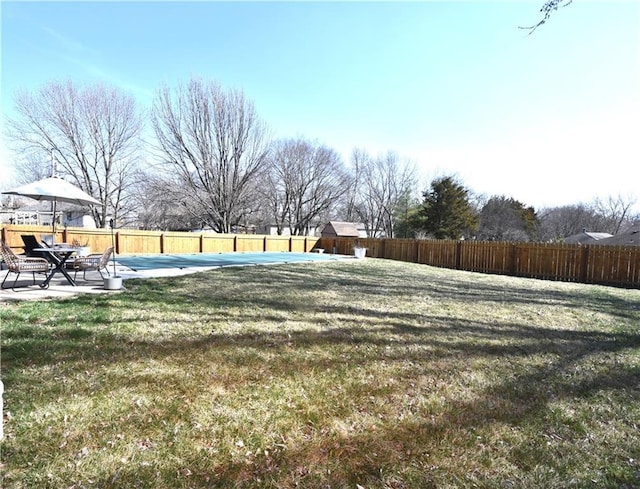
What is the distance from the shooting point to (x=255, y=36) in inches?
450

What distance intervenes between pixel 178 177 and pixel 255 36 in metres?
14.8

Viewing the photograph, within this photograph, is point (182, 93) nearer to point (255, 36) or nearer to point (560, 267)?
point (255, 36)

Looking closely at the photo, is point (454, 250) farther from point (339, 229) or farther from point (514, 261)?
point (339, 229)

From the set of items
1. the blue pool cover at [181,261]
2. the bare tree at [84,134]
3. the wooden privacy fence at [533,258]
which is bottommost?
the blue pool cover at [181,261]

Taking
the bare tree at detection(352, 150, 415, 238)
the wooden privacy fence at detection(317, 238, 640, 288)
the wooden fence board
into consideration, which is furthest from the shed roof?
the wooden privacy fence at detection(317, 238, 640, 288)

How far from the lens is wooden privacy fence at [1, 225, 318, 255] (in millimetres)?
12914

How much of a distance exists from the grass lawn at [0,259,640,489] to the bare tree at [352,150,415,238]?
3270 cm

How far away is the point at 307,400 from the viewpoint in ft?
8.38

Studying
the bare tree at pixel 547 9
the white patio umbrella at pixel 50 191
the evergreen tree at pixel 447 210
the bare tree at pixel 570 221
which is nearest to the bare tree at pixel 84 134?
the white patio umbrella at pixel 50 191

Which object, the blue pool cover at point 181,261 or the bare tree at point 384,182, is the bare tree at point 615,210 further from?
the blue pool cover at point 181,261

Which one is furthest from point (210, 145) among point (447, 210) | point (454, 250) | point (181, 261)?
point (447, 210)

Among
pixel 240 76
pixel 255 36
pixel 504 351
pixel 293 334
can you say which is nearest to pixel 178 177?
pixel 240 76

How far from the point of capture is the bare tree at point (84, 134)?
66.6ft

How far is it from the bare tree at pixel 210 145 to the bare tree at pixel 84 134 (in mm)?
2730
